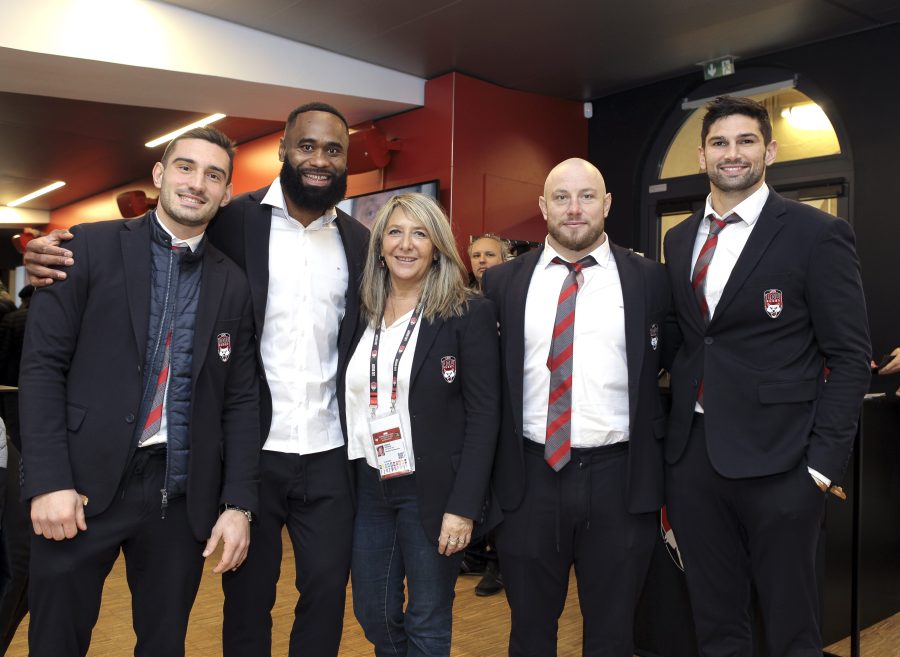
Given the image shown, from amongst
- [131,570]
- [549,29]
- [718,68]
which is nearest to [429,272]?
[131,570]

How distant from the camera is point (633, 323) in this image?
229 centimetres

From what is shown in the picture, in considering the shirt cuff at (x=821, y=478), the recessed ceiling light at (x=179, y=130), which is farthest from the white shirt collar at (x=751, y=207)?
the recessed ceiling light at (x=179, y=130)

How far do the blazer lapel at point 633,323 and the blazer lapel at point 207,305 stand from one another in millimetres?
1188

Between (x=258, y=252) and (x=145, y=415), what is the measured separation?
624mm

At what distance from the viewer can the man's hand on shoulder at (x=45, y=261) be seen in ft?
6.45

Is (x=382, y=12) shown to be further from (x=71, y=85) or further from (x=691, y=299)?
(x=691, y=299)

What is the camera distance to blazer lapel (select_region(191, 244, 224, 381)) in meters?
2.09

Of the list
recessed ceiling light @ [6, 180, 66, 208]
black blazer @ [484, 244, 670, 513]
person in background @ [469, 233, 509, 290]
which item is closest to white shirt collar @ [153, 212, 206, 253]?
black blazer @ [484, 244, 670, 513]

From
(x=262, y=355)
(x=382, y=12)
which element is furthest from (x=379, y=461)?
(x=382, y=12)

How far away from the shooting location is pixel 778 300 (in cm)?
222

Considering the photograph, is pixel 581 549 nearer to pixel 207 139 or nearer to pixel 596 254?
pixel 596 254

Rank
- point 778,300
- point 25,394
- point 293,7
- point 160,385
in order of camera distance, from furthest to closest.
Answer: point 293,7
point 778,300
point 160,385
point 25,394

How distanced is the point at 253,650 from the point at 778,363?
1.78 metres

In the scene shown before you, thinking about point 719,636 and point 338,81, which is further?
point 338,81
